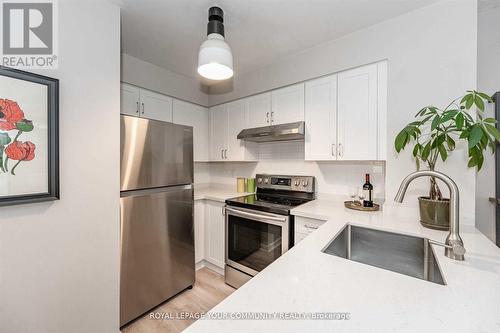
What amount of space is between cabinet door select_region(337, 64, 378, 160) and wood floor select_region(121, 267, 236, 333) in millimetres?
1831

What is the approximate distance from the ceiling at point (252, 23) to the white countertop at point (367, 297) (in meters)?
1.66

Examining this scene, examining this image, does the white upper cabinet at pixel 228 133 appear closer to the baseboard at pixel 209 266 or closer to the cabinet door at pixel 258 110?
the cabinet door at pixel 258 110

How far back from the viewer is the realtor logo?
1081 millimetres

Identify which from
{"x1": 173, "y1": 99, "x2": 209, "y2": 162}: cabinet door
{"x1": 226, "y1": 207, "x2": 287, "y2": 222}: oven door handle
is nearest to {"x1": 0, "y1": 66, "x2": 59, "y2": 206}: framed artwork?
{"x1": 226, "y1": 207, "x2": 287, "y2": 222}: oven door handle

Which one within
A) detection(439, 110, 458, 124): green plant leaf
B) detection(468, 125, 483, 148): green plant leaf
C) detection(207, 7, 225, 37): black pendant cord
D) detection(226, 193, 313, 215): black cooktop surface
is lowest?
detection(226, 193, 313, 215): black cooktop surface

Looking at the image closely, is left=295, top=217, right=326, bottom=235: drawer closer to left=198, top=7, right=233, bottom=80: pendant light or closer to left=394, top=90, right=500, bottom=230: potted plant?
left=394, top=90, right=500, bottom=230: potted plant

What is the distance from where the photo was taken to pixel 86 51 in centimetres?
134

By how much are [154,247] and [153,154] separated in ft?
2.63

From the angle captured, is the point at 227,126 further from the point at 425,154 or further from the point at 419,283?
the point at 419,283

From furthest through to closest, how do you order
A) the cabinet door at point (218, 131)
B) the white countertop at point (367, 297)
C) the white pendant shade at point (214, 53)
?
the cabinet door at point (218, 131) → the white pendant shade at point (214, 53) → the white countertop at point (367, 297)

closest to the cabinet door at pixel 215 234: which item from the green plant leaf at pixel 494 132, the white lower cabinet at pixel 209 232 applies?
the white lower cabinet at pixel 209 232

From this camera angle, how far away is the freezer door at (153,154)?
160cm

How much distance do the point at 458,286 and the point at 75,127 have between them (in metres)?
1.97

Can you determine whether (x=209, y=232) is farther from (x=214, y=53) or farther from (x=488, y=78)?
(x=488, y=78)
